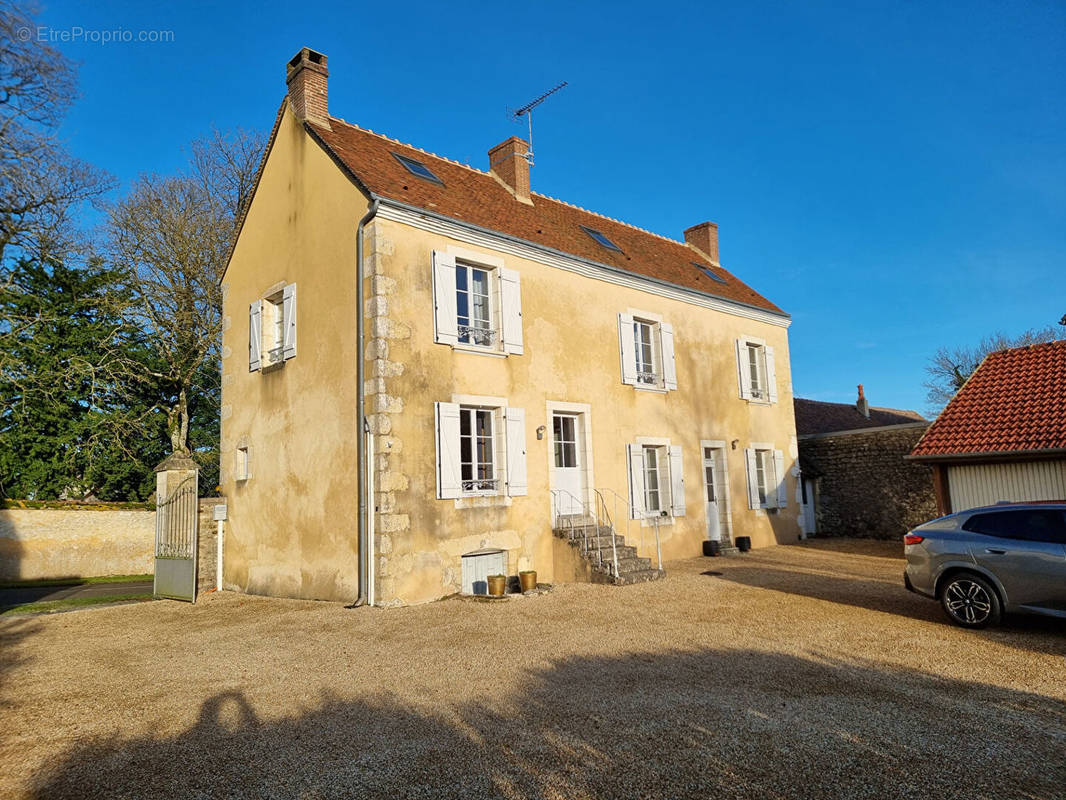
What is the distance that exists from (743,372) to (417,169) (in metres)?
8.83

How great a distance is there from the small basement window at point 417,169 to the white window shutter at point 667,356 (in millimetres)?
5354

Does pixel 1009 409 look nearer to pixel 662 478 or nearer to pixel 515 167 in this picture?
pixel 662 478

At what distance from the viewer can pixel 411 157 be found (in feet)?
44.3

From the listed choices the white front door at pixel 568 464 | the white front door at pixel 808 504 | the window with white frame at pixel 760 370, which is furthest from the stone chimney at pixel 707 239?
the white front door at pixel 568 464

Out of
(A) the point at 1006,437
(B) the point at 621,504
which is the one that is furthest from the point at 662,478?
(A) the point at 1006,437

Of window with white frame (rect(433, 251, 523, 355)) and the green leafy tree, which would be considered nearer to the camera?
window with white frame (rect(433, 251, 523, 355))

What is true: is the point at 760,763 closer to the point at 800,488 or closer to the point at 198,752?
the point at 198,752

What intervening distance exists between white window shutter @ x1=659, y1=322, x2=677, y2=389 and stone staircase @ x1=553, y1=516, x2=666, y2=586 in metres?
3.84

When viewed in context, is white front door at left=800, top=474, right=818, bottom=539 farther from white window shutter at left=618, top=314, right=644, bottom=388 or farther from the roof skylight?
white window shutter at left=618, top=314, right=644, bottom=388

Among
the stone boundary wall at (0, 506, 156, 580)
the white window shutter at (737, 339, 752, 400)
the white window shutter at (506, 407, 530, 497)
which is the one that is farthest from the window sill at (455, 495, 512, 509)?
the stone boundary wall at (0, 506, 156, 580)

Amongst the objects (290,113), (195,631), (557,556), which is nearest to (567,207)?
(290,113)

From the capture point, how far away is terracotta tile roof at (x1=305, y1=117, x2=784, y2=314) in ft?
37.4

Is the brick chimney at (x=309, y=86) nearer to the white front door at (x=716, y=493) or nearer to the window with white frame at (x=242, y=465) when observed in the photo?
the window with white frame at (x=242, y=465)

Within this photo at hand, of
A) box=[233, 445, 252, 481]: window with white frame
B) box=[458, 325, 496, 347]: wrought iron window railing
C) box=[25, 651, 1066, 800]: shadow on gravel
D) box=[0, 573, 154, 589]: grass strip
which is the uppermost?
box=[458, 325, 496, 347]: wrought iron window railing
